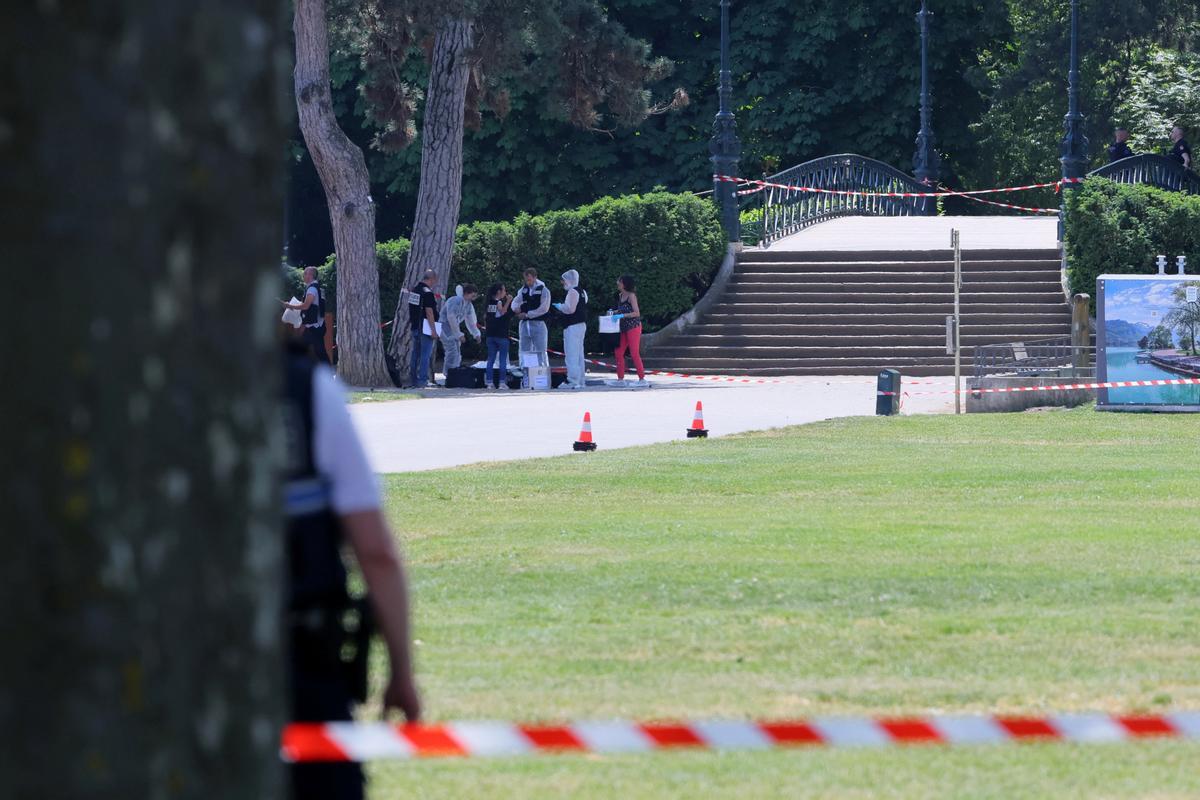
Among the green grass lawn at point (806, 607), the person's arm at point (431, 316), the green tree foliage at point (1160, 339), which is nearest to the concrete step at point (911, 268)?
the person's arm at point (431, 316)

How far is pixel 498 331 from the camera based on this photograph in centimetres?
3091

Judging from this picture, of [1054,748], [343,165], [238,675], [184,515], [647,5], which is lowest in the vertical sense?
[1054,748]

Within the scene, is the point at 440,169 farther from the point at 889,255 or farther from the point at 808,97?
the point at 808,97

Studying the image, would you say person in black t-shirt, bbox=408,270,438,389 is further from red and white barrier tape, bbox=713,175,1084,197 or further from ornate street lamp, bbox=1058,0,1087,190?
ornate street lamp, bbox=1058,0,1087,190

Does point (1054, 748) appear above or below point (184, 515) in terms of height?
below

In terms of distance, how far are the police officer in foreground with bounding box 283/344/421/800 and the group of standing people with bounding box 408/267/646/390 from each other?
1027 inches

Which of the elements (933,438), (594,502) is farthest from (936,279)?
(594,502)

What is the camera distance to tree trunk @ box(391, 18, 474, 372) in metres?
32.8

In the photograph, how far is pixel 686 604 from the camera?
10.3 meters

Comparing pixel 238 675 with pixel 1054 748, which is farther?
pixel 1054 748

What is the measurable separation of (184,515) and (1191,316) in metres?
22.6

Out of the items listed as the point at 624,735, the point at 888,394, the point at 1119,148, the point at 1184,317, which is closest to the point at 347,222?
the point at 888,394

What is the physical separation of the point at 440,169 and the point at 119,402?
3110 cm

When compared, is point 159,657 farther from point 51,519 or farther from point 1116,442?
point 1116,442
